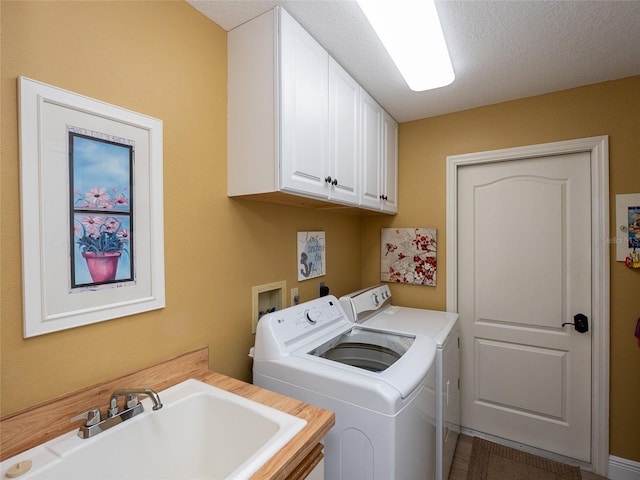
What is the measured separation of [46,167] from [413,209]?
2248 mm

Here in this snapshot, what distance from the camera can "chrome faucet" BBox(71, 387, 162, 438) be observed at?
89 cm

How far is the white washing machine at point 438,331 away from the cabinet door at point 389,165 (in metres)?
0.67

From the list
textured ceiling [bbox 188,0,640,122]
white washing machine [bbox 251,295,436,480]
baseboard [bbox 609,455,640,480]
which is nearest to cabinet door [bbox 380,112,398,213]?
textured ceiling [bbox 188,0,640,122]

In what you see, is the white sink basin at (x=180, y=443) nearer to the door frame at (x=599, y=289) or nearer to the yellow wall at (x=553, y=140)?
the yellow wall at (x=553, y=140)

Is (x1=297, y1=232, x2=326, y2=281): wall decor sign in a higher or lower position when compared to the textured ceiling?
lower

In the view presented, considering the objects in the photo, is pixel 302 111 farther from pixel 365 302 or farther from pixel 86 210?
pixel 365 302

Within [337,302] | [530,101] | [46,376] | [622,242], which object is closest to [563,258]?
[622,242]

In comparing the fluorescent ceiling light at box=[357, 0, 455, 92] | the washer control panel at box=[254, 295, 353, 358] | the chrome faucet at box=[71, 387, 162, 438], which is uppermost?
the fluorescent ceiling light at box=[357, 0, 455, 92]

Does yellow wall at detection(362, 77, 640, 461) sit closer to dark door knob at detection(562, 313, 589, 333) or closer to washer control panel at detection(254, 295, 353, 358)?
dark door knob at detection(562, 313, 589, 333)

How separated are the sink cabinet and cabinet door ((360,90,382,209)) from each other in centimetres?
32

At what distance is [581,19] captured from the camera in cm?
135

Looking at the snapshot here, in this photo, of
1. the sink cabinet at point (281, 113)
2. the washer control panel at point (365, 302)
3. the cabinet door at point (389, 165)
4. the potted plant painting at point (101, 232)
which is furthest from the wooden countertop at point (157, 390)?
the cabinet door at point (389, 165)

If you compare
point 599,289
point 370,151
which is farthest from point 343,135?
point 599,289

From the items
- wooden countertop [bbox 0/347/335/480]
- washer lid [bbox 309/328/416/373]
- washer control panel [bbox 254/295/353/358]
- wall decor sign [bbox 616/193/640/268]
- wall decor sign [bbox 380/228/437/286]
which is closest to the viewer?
wooden countertop [bbox 0/347/335/480]
